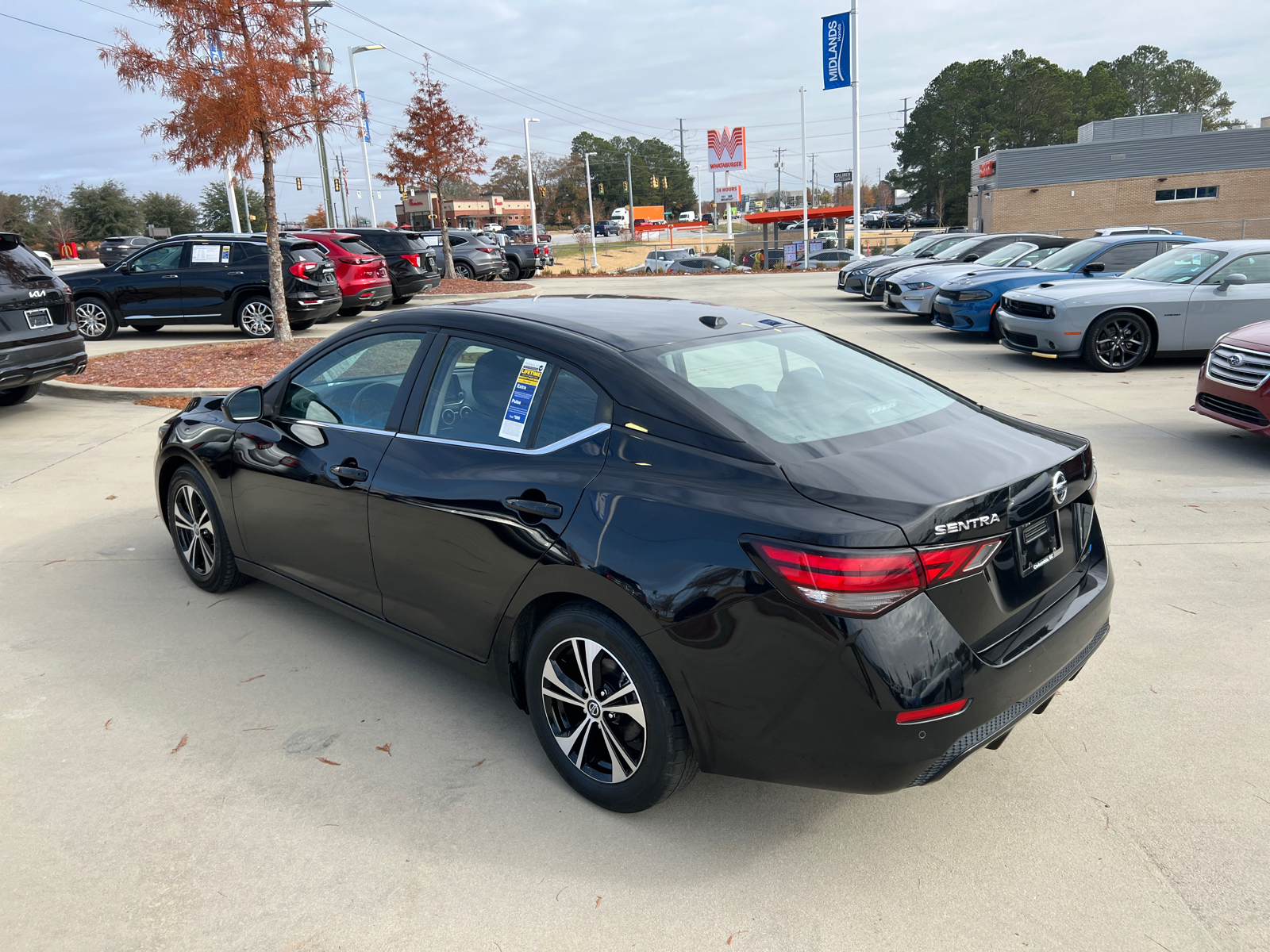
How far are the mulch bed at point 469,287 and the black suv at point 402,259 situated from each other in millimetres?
3463

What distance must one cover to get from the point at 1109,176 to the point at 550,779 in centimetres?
5458

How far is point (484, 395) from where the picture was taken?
11.2 feet

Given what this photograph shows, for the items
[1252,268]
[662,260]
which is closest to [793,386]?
[1252,268]

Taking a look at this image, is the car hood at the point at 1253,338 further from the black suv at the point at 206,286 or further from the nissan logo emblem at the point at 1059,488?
the black suv at the point at 206,286

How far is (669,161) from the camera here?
144250 mm

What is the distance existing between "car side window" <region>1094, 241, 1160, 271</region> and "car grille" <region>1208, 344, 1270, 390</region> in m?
6.68

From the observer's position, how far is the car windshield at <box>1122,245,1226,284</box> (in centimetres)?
1106

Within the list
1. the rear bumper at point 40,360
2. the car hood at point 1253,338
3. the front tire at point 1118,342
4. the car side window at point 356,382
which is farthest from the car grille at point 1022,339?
the rear bumper at point 40,360

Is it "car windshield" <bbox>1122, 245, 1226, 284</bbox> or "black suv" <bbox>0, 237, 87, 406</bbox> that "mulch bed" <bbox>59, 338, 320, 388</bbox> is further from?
"car windshield" <bbox>1122, 245, 1226, 284</bbox>

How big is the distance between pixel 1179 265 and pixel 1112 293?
1.06 m

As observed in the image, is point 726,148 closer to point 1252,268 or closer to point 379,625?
point 1252,268

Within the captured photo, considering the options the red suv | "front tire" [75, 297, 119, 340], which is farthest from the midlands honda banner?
"front tire" [75, 297, 119, 340]

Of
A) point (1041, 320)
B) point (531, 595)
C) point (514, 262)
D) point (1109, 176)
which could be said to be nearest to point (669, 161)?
point (1109, 176)

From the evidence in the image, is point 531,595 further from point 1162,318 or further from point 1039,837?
point 1162,318
